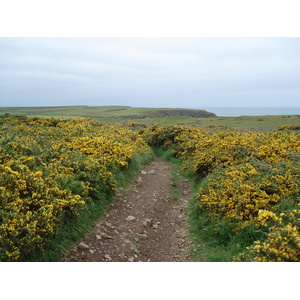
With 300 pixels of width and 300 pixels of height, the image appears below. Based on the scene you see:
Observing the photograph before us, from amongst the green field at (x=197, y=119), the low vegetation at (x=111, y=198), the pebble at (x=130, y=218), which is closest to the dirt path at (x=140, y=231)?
the pebble at (x=130, y=218)

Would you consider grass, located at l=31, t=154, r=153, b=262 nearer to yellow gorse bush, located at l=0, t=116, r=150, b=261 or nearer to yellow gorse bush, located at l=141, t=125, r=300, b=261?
yellow gorse bush, located at l=0, t=116, r=150, b=261

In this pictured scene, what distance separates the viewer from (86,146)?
10727mm

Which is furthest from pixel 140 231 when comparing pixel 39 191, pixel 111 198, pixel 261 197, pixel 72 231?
pixel 261 197

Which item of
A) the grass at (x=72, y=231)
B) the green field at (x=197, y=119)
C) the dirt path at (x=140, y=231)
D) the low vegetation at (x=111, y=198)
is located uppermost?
the green field at (x=197, y=119)

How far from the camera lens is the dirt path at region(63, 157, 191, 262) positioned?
5.76 m

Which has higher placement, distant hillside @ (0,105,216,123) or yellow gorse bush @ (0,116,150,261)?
distant hillside @ (0,105,216,123)

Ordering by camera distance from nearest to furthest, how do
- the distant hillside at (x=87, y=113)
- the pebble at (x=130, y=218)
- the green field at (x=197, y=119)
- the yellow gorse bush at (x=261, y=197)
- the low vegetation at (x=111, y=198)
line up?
the yellow gorse bush at (x=261, y=197) < the low vegetation at (x=111, y=198) < the pebble at (x=130, y=218) < the green field at (x=197, y=119) < the distant hillside at (x=87, y=113)

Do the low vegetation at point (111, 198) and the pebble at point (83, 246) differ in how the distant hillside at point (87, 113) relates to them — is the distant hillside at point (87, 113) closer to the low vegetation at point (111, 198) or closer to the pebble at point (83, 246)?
the low vegetation at point (111, 198)

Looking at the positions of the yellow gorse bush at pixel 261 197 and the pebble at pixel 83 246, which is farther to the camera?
the pebble at pixel 83 246

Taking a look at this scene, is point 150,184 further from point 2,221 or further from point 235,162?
point 2,221

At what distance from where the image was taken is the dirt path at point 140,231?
18.9ft

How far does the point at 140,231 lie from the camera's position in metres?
7.07

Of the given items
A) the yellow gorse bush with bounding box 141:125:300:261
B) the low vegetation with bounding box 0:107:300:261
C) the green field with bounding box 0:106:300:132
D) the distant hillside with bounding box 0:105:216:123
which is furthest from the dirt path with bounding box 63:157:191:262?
the distant hillside with bounding box 0:105:216:123

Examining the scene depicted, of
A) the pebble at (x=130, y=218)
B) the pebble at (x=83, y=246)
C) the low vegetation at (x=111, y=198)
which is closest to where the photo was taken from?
the low vegetation at (x=111, y=198)
